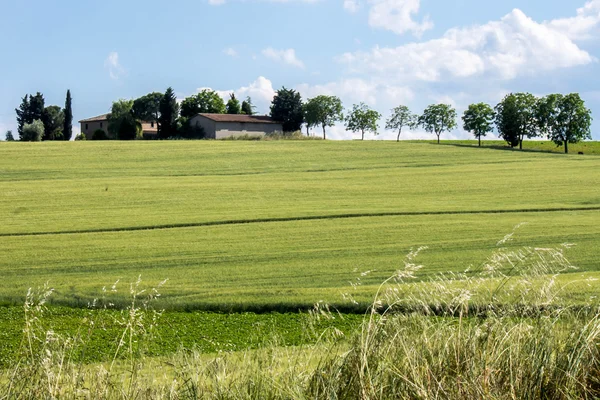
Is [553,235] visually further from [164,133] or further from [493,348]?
[164,133]

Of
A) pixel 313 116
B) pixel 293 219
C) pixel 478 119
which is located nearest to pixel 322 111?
pixel 313 116

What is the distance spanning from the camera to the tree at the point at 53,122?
103m

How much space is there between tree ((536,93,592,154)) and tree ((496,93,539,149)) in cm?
146

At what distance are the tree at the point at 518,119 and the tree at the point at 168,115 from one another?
4493cm

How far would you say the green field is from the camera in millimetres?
16078

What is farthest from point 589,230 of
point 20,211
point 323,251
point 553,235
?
point 20,211

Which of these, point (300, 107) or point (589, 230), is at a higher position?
point (300, 107)

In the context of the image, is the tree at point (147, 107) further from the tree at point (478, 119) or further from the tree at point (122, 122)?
the tree at point (478, 119)

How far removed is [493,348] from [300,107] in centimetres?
9432

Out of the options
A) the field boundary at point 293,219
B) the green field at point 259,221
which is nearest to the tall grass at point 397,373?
the green field at point 259,221

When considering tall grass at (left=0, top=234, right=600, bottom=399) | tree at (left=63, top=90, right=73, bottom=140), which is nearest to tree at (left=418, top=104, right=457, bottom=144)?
tree at (left=63, top=90, right=73, bottom=140)

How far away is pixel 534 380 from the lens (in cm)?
571

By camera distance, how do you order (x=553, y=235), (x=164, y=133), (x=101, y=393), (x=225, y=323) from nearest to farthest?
(x=101, y=393) < (x=225, y=323) < (x=553, y=235) < (x=164, y=133)

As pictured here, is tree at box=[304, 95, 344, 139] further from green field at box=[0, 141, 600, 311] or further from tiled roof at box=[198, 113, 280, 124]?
green field at box=[0, 141, 600, 311]
